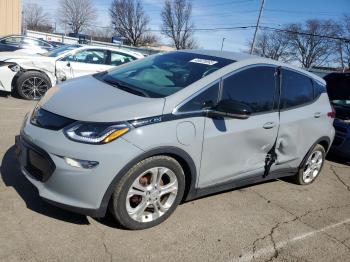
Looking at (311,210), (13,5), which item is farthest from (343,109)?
(13,5)

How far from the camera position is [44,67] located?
347 inches

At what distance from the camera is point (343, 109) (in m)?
6.96

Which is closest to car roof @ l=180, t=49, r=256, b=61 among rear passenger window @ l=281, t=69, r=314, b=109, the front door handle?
rear passenger window @ l=281, t=69, r=314, b=109

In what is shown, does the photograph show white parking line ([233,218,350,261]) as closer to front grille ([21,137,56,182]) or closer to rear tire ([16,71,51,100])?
front grille ([21,137,56,182])

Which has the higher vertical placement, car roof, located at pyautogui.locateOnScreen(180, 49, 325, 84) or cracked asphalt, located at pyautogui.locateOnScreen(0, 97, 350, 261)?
car roof, located at pyautogui.locateOnScreen(180, 49, 325, 84)

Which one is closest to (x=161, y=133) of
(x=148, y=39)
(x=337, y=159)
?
(x=337, y=159)

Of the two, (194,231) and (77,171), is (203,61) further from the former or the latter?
(77,171)

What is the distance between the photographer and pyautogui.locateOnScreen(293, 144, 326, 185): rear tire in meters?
5.27

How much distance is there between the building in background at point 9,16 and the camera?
25.1 metres

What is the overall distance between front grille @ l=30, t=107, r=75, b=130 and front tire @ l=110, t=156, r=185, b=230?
0.67 m

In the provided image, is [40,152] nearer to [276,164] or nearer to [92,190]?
[92,190]

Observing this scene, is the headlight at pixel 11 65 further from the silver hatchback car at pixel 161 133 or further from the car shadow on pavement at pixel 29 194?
the silver hatchback car at pixel 161 133

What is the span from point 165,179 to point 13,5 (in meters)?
25.6

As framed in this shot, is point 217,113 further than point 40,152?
Yes
